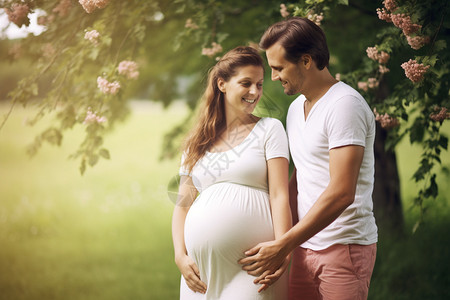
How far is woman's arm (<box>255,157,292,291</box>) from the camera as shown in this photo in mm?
1777

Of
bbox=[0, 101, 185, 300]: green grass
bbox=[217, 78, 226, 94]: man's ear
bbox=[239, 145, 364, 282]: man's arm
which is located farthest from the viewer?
bbox=[0, 101, 185, 300]: green grass

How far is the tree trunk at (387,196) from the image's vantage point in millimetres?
4195

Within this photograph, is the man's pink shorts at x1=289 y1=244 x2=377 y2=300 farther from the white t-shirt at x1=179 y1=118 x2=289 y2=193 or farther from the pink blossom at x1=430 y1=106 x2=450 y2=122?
the pink blossom at x1=430 y1=106 x2=450 y2=122

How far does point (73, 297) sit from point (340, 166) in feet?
12.4

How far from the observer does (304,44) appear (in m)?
1.77

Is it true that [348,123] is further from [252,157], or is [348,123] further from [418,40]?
[418,40]

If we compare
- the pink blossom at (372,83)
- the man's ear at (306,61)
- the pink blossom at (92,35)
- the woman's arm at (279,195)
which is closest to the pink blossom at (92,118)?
the pink blossom at (92,35)

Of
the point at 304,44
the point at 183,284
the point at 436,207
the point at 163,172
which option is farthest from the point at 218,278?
the point at 163,172

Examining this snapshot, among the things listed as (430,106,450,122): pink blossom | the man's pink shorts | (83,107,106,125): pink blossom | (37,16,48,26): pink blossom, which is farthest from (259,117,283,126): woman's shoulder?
(37,16,48,26): pink blossom

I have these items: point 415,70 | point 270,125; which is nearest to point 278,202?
point 270,125

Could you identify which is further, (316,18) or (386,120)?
(386,120)

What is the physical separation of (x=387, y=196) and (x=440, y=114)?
2.16 metres

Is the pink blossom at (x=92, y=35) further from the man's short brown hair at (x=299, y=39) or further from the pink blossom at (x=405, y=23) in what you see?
the pink blossom at (x=405, y=23)

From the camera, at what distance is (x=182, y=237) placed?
6.74 ft
